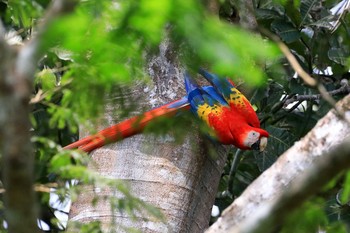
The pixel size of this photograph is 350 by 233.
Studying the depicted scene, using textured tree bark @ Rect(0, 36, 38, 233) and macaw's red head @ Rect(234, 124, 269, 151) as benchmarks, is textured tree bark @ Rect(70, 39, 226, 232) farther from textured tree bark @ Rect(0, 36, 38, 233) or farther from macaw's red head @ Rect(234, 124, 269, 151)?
textured tree bark @ Rect(0, 36, 38, 233)

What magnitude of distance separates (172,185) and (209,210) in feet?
0.71

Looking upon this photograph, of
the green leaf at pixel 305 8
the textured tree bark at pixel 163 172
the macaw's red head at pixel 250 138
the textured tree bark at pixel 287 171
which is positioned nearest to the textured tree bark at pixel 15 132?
the textured tree bark at pixel 287 171

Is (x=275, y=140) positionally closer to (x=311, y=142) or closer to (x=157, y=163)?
(x=157, y=163)

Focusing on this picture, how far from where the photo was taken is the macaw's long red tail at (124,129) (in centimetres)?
209

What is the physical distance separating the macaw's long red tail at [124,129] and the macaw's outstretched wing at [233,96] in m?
0.11

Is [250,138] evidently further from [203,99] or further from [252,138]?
[203,99]

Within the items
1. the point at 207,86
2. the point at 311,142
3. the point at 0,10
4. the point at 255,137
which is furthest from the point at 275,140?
the point at 311,142

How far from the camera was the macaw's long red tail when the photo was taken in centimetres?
209

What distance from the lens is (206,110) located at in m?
2.54

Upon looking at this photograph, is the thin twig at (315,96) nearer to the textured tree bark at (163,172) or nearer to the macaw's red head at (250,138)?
the macaw's red head at (250,138)

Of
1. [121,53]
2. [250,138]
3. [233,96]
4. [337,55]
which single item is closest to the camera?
[121,53]

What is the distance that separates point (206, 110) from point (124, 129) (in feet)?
1.47

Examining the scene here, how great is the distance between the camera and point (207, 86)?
8.26 feet

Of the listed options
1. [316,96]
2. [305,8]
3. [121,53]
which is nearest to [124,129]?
[121,53]
